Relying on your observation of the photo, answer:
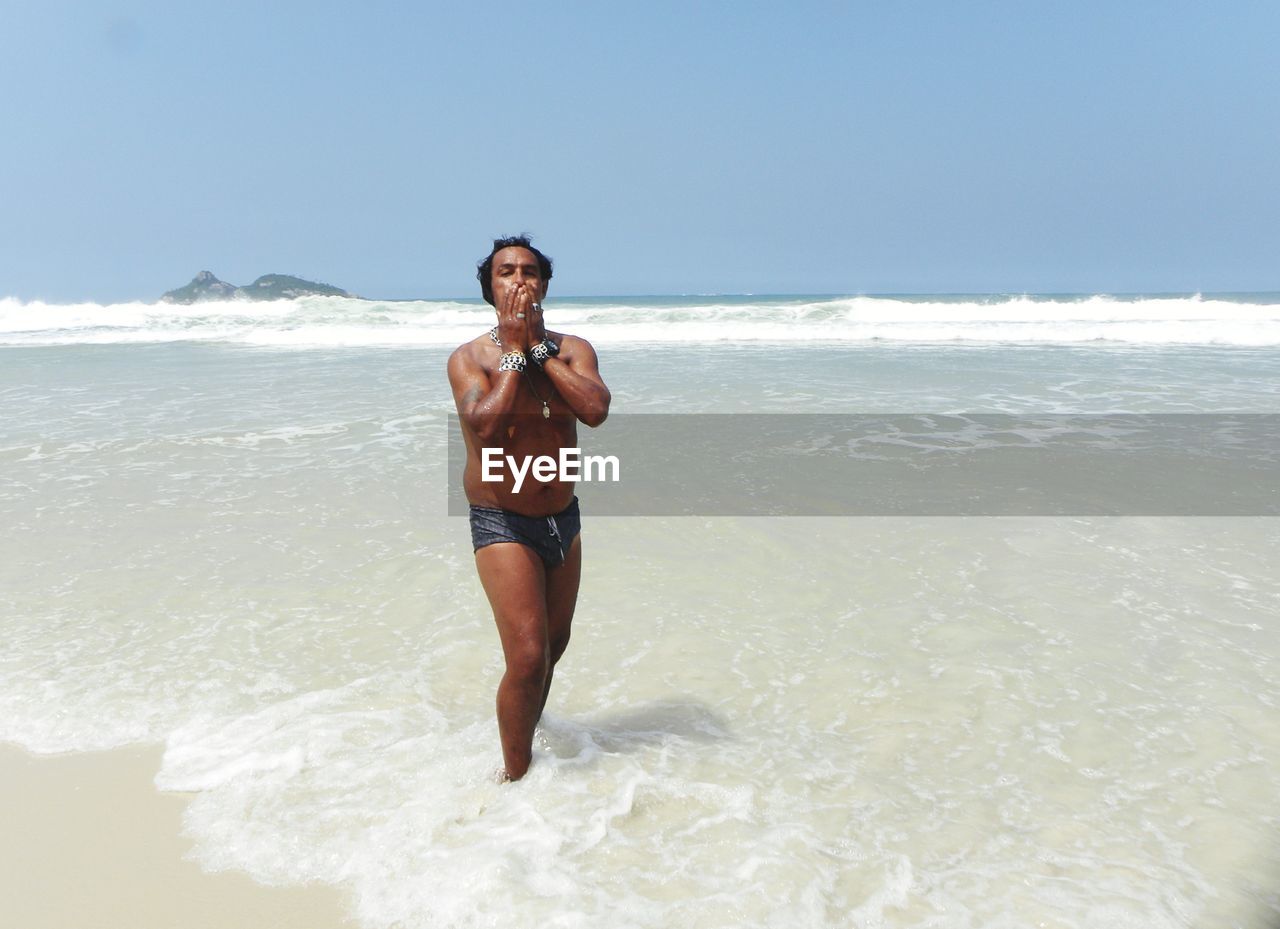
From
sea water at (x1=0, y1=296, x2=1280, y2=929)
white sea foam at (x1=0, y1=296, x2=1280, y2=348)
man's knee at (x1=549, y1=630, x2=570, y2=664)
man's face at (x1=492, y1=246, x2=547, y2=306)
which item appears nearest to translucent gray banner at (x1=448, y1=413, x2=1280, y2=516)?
sea water at (x1=0, y1=296, x2=1280, y2=929)

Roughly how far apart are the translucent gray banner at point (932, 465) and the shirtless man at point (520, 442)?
3.76 meters

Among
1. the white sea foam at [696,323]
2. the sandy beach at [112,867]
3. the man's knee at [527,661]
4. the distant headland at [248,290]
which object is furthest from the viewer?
the distant headland at [248,290]

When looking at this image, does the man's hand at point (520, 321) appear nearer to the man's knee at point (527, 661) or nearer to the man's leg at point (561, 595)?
the man's leg at point (561, 595)

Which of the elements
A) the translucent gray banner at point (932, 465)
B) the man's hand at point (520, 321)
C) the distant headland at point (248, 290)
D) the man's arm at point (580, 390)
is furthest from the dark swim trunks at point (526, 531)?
the distant headland at point (248, 290)

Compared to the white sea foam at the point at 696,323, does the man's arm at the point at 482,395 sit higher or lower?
higher

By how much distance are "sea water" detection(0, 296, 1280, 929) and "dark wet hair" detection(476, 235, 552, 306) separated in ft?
5.53

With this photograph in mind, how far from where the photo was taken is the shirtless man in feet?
9.12

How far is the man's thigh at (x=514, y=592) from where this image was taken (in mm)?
2891

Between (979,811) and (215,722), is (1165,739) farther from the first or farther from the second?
(215,722)

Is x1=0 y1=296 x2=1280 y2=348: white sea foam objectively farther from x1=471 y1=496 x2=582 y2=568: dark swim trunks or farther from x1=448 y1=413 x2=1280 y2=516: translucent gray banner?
x1=471 y1=496 x2=582 y2=568: dark swim trunks

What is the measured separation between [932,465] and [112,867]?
7.07 m

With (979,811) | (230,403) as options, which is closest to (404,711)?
(979,811)

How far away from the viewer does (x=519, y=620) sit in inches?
114

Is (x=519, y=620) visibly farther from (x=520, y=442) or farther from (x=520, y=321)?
(x=520, y=321)
